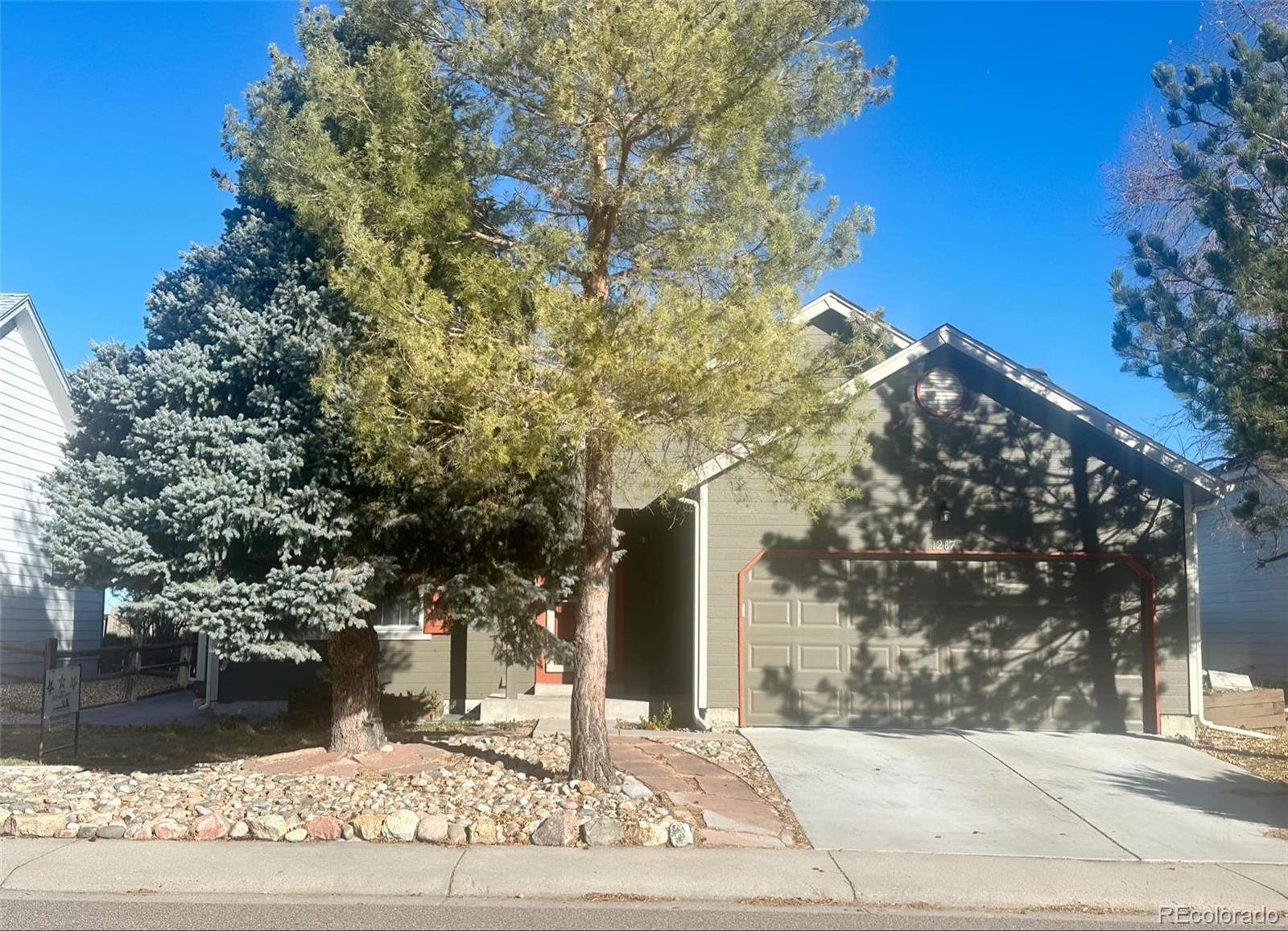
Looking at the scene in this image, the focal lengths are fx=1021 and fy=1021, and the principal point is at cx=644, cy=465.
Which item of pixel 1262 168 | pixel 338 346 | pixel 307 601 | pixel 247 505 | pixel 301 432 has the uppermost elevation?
pixel 1262 168

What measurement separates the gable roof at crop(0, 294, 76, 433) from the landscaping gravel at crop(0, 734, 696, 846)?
8.69m

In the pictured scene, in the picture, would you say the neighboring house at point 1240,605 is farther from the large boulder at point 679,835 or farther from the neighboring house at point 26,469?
the neighboring house at point 26,469

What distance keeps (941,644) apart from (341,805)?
7.74 meters

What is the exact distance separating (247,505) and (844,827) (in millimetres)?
5796

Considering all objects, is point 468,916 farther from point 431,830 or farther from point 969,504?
point 969,504

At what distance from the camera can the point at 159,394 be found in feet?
31.1

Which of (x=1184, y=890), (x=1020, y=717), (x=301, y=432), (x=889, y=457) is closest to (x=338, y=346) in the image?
(x=301, y=432)

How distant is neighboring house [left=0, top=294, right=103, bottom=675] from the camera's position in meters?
16.4

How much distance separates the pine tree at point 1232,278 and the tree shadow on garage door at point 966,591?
6.21 ft

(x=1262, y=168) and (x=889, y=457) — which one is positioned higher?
(x=1262, y=168)

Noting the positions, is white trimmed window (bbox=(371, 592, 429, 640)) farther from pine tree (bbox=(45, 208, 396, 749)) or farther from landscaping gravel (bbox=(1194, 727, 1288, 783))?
landscaping gravel (bbox=(1194, 727, 1288, 783))

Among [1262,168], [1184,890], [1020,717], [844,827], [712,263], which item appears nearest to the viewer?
[1184,890]

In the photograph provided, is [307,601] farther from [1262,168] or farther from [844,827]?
[1262,168]

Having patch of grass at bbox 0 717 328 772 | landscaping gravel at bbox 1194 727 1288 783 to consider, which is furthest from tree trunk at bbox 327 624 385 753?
landscaping gravel at bbox 1194 727 1288 783
